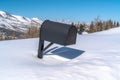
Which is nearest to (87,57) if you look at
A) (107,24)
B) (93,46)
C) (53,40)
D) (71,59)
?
(71,59)

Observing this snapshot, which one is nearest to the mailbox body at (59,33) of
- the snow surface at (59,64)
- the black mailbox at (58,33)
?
the black mailbox at (58,33)

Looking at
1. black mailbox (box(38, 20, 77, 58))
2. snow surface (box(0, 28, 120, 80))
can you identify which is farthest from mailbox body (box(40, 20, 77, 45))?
snow surface (box(0, 28, 120, 80))

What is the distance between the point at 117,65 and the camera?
926 centimetres

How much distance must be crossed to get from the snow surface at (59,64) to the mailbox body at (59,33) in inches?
29.7

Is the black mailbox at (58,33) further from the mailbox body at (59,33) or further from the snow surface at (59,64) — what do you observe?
the snow surface at (59,64)

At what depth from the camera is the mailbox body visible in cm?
968

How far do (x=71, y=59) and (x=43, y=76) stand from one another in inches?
111

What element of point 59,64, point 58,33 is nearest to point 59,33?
point 58,33

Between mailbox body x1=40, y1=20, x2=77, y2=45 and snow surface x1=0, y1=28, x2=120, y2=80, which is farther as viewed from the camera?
mailbox body x1=40, y1=20, x2=77, y2=45

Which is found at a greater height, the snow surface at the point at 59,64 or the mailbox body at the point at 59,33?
the mailbox body at the point at 59,33

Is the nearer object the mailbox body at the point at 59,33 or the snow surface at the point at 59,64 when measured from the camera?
the snow surface at the point at 59,64

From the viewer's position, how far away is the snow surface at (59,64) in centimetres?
802

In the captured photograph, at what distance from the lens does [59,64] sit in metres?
→ 9.68

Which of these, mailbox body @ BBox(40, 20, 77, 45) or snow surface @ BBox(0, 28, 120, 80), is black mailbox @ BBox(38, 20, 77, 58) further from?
snow surface @ BBox(0, 28, 120, 80)
